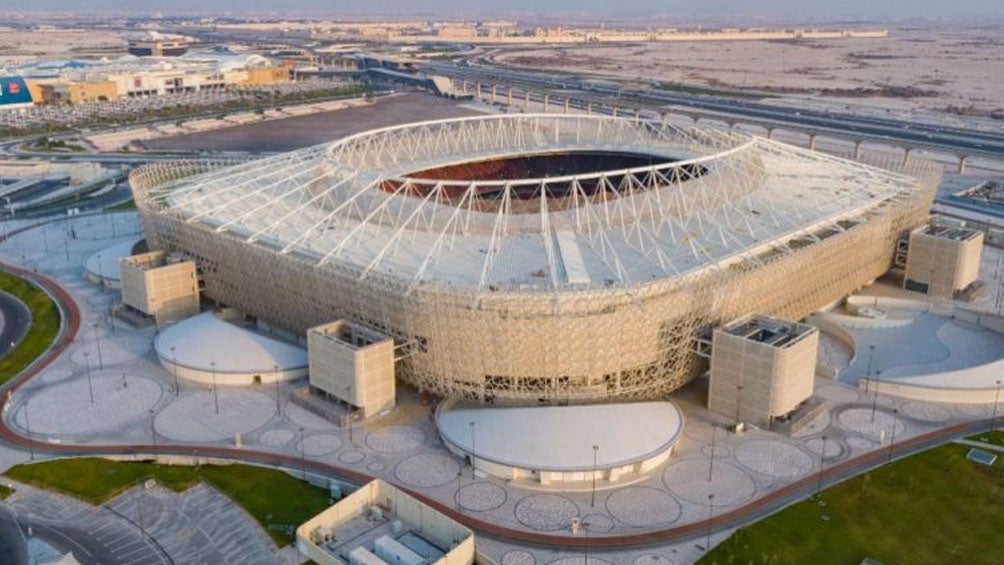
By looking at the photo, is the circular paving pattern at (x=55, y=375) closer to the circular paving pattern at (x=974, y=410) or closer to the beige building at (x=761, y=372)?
the beige building at (x=761, y=372)

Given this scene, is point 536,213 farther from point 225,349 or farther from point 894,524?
point 894,524

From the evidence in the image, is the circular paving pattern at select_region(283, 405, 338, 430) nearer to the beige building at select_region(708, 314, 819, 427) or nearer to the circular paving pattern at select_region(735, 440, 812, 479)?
the beige building at select_region(708, 314, 819, 427)

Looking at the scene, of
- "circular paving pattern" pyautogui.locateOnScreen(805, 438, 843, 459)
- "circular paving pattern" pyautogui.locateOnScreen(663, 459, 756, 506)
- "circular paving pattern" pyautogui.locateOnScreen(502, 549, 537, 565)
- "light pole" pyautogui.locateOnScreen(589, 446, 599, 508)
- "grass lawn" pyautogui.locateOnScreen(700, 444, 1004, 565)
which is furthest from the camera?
"circular paving pattern" pyautogui.locateOnScreen(805, 438, 843, 459)

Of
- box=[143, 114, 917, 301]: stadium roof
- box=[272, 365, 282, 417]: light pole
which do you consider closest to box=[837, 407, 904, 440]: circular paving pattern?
box=[143, 114, 917, 301]: stadium roof

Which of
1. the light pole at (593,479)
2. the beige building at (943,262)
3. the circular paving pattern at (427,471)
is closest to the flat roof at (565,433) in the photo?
the light pole at (593,479)

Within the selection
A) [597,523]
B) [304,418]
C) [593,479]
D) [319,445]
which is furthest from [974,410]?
[304,418]

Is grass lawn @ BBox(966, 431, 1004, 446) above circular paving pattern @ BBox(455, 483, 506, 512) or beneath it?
above
